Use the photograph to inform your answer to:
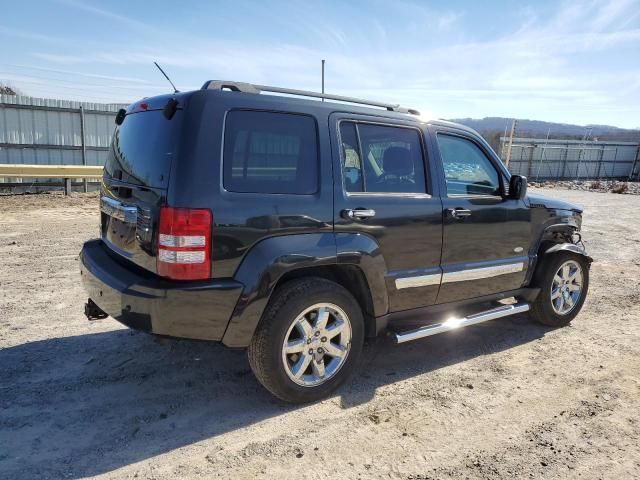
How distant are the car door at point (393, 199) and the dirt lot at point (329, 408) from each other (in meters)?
0.77

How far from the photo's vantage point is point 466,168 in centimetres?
424

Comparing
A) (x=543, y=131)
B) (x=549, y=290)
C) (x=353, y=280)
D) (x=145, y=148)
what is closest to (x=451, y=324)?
(x=353, y=280)

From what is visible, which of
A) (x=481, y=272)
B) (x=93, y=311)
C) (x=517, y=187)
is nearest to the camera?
(x=93, y=311)

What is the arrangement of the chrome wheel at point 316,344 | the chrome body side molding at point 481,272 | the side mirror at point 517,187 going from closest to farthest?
the chrome wheel at point 316,344 < the chrome body side molding at point 481,272 < the side mirror at point 517,187

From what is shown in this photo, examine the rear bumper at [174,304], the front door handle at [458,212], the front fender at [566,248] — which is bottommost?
the rear bumper at [174,304]

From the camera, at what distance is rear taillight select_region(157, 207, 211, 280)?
2.74 m

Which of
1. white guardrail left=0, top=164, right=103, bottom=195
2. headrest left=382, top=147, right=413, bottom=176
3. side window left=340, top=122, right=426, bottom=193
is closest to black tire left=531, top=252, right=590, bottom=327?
side window left=340, top=122, right=426, bottom=193

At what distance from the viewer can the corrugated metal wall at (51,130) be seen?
44.1ft

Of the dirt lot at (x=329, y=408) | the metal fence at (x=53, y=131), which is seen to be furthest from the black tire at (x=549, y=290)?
the metal fence at (x=53, y=131)

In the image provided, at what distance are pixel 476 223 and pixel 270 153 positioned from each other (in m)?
1.94

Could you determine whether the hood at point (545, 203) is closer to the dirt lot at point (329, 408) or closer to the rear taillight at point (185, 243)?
the dirt lot at point (329, 408)

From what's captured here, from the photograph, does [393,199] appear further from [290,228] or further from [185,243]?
[185,243]

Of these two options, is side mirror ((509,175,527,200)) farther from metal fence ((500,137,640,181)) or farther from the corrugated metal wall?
metal fence ((500,137,640,181))

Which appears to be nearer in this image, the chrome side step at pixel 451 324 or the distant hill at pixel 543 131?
the chrome side step at pixel 451 324
